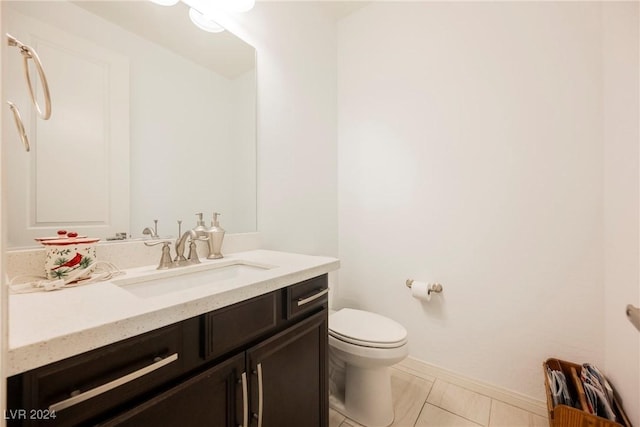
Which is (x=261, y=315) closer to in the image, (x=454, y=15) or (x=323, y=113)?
(x=323, y=113)

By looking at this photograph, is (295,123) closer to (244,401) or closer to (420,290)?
(420,290)

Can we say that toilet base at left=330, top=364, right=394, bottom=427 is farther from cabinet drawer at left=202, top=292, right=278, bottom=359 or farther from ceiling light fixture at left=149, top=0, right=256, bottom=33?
ceiling light fixture at left=149, top=0, right=256, bottom=33

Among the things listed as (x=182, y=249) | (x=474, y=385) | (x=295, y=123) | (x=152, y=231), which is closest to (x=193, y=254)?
(x=182, y=249)

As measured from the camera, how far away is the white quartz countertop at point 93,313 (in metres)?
0.42

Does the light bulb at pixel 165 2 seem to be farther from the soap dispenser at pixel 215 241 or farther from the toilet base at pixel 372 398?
the toilet base at pixel 372 398

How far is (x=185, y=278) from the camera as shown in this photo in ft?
3.28

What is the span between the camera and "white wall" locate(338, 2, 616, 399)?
1.28 meters

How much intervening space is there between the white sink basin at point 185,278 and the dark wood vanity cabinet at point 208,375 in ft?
0.52

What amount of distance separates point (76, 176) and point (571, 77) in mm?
2187

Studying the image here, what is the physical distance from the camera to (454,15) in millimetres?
1585

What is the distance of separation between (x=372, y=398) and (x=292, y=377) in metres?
0.65

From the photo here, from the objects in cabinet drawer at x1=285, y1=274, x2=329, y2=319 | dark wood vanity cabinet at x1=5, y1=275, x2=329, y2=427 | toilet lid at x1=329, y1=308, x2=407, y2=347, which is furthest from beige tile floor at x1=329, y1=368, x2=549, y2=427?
cabinet drawer at x1=285, y1=274, x2=329, y2=319

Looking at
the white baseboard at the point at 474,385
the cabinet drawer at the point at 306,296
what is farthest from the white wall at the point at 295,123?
the white baseboard at the point at 474,385

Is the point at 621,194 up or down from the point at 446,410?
up
